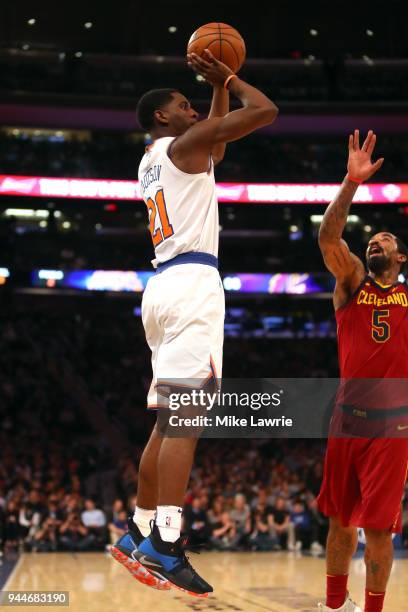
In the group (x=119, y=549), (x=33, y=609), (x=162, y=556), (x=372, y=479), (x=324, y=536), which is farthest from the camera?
(x=324, y=536)

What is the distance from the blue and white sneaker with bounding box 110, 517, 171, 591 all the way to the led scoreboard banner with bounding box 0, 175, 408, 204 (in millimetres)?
16639

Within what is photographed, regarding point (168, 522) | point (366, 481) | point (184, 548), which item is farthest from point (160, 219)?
point (366, 481)

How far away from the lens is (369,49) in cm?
2653

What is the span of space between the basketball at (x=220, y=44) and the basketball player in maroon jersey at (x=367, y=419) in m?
1.27

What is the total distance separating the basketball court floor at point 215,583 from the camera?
8.48 metres

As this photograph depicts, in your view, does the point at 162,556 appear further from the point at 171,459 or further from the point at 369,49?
the point at 369,49

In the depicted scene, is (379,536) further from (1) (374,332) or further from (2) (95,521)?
(2) (95,521)

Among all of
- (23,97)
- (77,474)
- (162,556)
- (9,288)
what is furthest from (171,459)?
(9,288)

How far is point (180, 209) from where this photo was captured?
15.0 ft

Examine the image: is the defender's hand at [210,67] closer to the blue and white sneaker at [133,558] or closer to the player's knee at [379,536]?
the blue and white sneaker at [133,558]

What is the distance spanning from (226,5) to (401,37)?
17.1ft

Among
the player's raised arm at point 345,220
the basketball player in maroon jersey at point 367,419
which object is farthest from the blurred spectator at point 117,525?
the player's raised arm at point 345,220

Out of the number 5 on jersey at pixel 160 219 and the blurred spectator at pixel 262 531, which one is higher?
the number 5 on jersey at pixel 160 219

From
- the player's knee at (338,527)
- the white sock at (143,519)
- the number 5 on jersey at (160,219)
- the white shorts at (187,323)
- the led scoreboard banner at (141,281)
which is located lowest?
the player's knee at (338,527)
